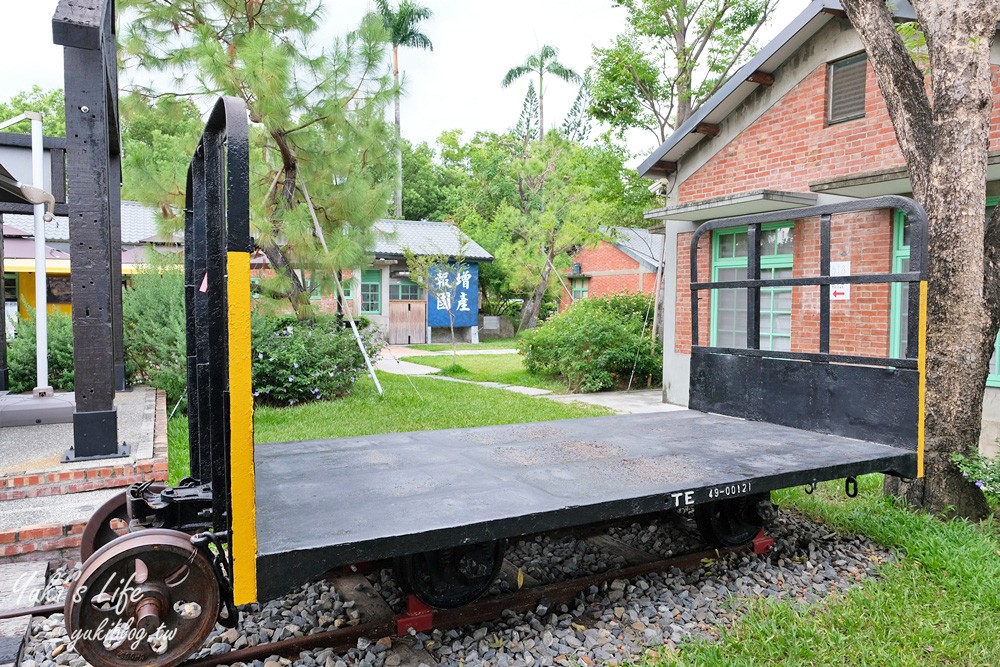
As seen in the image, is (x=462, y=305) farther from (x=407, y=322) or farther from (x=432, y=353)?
(x=432, y=353)

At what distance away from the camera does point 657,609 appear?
359cm

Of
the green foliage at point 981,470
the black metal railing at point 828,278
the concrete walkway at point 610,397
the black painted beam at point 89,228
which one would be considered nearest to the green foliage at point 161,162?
the black painted beam at point 89,228

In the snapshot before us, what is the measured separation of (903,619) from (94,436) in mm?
5275

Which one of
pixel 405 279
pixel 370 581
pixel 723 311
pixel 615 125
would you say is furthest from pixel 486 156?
pixel 370 581

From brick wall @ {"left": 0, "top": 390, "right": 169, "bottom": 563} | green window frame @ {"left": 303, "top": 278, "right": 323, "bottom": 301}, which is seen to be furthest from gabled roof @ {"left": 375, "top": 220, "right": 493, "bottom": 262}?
brick wall @ {"left": 0, "top": 390, "right": 169, "bottom": 563}

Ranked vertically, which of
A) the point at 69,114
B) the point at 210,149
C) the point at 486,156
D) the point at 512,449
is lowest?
the point at 512,449

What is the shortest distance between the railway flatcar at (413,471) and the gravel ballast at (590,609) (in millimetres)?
259

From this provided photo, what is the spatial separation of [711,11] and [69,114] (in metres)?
12.5

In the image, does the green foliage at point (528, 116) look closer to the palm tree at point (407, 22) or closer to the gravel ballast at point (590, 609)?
the palm tree at point (407, 22)

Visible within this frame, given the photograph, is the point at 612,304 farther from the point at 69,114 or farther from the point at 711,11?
the point at 69,114

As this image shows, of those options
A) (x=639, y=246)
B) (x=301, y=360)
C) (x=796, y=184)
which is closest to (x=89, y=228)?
(x=301, y=360)

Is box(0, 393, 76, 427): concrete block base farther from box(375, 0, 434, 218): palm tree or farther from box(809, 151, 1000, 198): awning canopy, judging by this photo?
box(375, 0, 434, 218): palm tree

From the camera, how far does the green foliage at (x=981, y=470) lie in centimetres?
438

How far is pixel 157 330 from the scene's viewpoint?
9094mm
